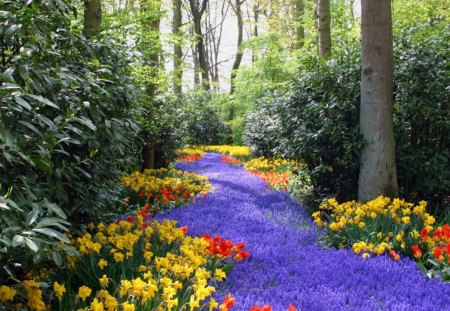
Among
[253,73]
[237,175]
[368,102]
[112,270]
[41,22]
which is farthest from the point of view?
[253,73]

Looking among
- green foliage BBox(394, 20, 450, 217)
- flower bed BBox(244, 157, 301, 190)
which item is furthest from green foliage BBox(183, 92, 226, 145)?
green foliage BBox(394, 20, 450, 217)

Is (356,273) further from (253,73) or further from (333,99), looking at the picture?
(253,73)

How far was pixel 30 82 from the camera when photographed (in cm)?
207

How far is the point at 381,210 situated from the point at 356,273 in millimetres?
1206

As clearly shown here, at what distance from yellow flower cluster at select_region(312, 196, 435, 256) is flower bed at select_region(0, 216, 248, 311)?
1.20 metres

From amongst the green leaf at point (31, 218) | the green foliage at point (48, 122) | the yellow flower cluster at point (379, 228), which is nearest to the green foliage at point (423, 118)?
the yellow flower cluster at point (379, 228)

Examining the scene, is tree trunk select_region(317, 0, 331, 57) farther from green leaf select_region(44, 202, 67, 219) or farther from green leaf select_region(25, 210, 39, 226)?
green leaf select_region(25, 210, 39, 226)

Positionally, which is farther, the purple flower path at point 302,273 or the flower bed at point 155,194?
the flower bed at point 155,194

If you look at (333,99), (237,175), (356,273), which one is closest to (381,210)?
(356,273)

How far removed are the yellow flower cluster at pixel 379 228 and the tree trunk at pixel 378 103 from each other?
53 cm

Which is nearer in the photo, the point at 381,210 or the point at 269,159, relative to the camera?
the point at 381,210

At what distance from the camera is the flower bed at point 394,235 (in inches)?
131

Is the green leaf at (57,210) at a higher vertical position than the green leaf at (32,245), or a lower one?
higher

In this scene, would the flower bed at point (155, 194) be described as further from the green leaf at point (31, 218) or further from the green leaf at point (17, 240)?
the green leaf at point (17, 240)
